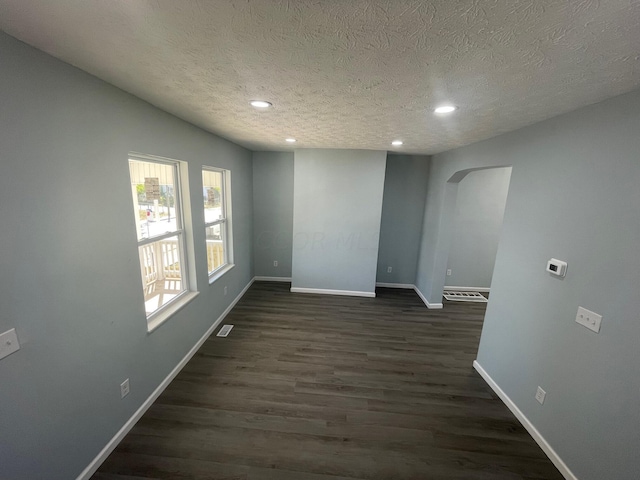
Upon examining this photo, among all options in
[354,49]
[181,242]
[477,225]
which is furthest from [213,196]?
[477,225]

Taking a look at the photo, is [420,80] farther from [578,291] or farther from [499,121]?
[578,291]

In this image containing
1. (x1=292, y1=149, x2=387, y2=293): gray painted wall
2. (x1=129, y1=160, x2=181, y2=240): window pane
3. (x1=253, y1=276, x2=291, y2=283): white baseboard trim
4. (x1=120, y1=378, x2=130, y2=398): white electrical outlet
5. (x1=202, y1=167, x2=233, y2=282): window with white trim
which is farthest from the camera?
(x1=253, y1=276, x2=291, y2=283): white baseboard trim

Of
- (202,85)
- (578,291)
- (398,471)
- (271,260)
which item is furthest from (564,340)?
(271,260)

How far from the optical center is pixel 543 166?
6.42ft

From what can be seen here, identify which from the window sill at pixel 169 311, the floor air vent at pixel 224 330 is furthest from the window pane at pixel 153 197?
the floor air vent at pixel 224 330

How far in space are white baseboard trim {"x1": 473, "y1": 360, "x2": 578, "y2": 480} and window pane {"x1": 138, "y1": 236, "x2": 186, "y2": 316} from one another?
3403 millimetres

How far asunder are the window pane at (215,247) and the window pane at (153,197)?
0.93 meters

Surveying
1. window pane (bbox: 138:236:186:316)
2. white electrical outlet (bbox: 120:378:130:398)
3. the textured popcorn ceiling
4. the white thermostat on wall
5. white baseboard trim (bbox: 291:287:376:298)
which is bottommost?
white baseboard trim (bbox: 291:287:376:298)

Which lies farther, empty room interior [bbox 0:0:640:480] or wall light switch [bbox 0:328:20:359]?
wall light switch [bbox 0:328:20:359]

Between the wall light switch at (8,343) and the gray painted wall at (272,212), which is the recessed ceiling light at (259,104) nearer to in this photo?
the wall light switch at (8,343)

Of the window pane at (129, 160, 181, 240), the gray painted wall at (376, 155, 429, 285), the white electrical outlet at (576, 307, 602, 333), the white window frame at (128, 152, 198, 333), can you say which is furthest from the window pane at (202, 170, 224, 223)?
the white electrical outlet at (576, 307, 602, 333)

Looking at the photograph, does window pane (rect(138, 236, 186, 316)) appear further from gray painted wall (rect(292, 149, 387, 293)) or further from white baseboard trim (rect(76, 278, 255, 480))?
gray painted wall (rect(292, 149, 387, 293))

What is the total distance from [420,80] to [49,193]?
2012mm

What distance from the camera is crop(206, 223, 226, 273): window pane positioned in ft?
11.4
